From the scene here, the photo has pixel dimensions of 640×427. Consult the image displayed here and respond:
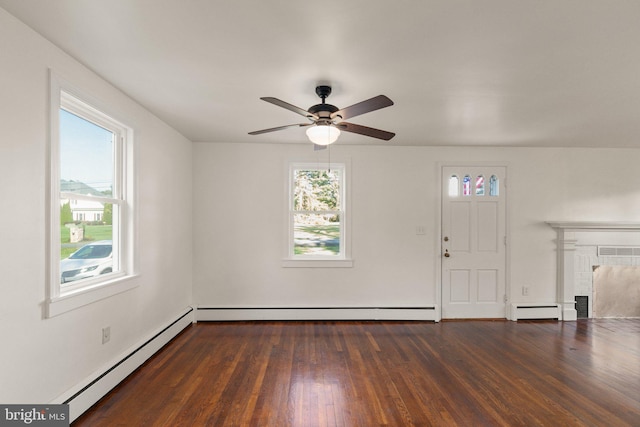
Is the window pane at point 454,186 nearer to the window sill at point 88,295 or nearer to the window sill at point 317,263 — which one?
the window sill at point 317,263

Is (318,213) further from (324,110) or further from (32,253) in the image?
(32,253)

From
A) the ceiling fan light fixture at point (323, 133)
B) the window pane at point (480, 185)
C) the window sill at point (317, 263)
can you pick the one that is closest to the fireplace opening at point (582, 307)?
the window pane at point (480, 185)

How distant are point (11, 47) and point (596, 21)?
121 inches

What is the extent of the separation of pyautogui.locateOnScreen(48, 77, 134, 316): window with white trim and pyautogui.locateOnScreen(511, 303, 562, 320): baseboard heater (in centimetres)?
488

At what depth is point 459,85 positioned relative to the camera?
8.77 feet

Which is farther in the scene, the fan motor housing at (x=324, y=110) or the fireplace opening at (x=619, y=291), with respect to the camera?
the fireplace opening at (x=619, y=291)

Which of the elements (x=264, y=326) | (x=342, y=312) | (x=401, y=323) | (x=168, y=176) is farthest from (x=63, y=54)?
(x=401, y=323)

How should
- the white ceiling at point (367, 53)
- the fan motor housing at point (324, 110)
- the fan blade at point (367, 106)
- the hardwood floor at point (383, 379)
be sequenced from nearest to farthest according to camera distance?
the white ceiling at point (367, 53), the fan blade at point (367, 106), the hardwood floor at point (383, 379), the fan motor housing at point (324, 110)

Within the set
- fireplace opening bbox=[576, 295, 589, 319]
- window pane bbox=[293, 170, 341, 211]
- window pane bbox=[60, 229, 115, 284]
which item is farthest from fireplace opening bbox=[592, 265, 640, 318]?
window pane bbox=[60, 229, 115, 284]

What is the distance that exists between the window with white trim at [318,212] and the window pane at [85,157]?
2.40m

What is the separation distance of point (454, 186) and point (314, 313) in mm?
2683

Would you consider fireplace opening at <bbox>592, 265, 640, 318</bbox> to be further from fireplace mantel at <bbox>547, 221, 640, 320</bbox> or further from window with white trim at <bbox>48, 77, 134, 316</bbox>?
window with white trim at <bbox>48, 77, 134, 316</bbox>

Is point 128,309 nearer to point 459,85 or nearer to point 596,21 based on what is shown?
point 459,85

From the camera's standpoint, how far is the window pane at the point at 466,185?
16.0 feet
